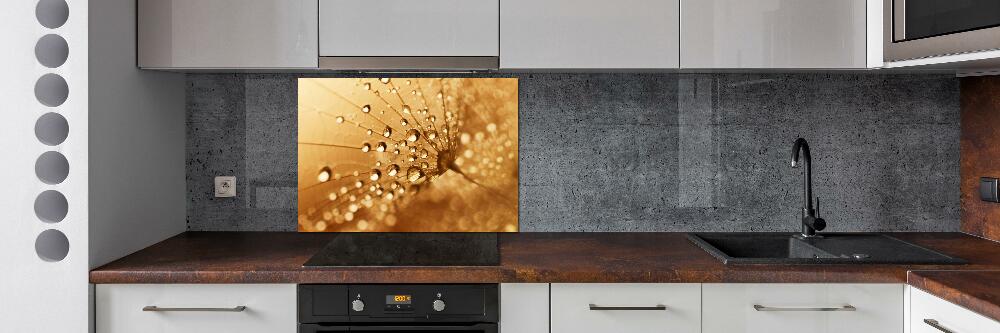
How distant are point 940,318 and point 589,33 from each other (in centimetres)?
116

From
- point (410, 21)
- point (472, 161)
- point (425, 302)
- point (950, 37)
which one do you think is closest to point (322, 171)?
point (472, 161)

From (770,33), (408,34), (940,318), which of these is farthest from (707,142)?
(408,34)

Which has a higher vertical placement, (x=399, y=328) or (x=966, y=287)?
(x=966, y=287)

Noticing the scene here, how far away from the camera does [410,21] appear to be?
2102 mm

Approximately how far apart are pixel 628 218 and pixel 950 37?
110 centimetres

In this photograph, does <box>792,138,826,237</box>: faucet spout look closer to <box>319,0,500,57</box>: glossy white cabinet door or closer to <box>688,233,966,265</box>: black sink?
<box>688,233,966,265</box>: black sink

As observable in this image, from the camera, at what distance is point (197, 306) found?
1.85 metres

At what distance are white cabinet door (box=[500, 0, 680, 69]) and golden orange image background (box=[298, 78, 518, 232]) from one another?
0.37m

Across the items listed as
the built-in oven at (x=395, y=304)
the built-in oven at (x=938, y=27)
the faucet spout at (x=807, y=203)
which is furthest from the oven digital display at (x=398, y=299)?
the built-in oven at (x=938, y=27)

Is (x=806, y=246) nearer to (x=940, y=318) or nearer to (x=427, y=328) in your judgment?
(x=940, y=318)

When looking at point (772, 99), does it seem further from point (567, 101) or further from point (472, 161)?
point (472, 161)

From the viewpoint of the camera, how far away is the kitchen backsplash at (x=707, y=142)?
247 centimetres
